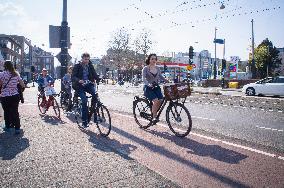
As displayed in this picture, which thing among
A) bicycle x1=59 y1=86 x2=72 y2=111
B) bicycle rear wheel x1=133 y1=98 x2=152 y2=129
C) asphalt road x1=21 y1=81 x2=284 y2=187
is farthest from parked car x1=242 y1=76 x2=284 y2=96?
bicycle rear wheel x1=133 y1=98 x2=152 y2=129

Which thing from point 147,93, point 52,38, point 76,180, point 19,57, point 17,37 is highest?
point 17,37

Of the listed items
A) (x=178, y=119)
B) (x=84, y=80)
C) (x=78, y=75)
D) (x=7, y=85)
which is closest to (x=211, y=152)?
(x=178, y=119)

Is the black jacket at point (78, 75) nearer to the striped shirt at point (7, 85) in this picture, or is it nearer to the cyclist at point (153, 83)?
the cyclist at point (153, 83)

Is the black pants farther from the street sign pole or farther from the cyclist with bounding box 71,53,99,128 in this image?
the street sign pole

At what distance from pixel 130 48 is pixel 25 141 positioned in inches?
2319

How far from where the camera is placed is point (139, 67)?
Answer: 6631 centimetres

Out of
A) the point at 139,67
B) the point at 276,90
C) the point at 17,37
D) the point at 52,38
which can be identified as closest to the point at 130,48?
the point at 139,67

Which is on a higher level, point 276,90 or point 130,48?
point 130,48

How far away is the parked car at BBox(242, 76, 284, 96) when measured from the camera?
65.2 ft

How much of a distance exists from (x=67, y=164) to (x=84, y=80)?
2.84 metres

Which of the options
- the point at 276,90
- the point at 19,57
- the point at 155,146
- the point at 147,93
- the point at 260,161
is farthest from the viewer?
the point at 19,57

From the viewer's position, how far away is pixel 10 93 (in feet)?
21.9

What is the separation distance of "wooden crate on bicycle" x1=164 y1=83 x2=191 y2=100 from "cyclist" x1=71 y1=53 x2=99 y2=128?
5.55ft

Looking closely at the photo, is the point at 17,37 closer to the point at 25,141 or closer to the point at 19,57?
the point at 19,57
